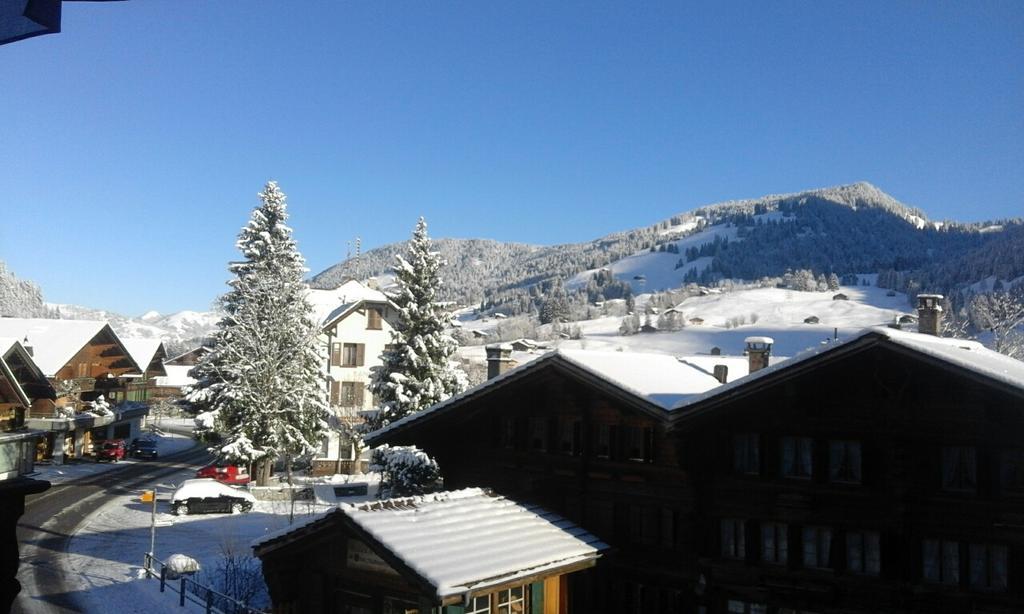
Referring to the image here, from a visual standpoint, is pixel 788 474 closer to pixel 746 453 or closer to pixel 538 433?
pixel 746 453

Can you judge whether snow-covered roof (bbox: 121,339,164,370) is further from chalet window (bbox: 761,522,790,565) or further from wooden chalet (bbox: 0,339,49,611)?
wooden chalet (bbox: 0,339,49,611)

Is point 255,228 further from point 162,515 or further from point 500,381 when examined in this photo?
point 500,381

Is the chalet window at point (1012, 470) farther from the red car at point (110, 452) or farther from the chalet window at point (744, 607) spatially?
the red car at point (110, 452)

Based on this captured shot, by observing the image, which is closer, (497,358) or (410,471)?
(497,358)

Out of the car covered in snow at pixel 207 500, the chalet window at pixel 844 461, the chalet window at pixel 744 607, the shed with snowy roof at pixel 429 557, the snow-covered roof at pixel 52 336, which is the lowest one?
the car covered in snow at pixel 207 500

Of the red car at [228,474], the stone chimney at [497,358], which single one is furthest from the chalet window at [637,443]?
the red car at [228,474]

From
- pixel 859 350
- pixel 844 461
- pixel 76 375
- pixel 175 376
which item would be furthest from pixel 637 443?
pixel 175 376

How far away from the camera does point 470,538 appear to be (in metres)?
17.7

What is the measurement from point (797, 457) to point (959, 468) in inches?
136

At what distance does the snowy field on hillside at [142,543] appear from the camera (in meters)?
24.3

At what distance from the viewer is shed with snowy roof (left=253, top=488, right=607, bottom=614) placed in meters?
16.0

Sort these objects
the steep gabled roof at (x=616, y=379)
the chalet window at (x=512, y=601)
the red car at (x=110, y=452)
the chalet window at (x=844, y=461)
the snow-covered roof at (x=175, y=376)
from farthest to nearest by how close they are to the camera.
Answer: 1. the snow-covered roof at (x=175, y=376)
2. the red car at (x=110, y=452)
3. the steep gabled roof at (x=616, y=379)
4. the chalet window at (x=844, y=461)
5. the chalet window at (x=512, y=601)

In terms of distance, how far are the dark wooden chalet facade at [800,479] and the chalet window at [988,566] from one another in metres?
0.03

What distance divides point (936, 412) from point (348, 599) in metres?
14.4
